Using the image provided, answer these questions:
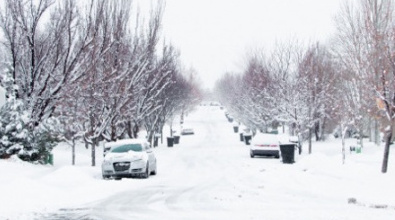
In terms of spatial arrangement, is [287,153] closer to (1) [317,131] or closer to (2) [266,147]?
(2) [266,147]

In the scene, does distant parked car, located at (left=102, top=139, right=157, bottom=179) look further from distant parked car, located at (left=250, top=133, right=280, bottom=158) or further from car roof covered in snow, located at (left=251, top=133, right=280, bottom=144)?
car roof covered in snow, located at (left=251, top=133, right=280, bottom=144)

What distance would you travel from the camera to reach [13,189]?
14648mm

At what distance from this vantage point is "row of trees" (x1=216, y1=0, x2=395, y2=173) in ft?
63.9

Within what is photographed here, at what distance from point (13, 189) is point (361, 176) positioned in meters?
11.8

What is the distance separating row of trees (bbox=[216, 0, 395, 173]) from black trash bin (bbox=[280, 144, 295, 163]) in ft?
10.4

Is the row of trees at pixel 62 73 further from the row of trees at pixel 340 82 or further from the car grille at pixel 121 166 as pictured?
the row of trees at pixel 340 82

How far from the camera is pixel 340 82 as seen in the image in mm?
39906

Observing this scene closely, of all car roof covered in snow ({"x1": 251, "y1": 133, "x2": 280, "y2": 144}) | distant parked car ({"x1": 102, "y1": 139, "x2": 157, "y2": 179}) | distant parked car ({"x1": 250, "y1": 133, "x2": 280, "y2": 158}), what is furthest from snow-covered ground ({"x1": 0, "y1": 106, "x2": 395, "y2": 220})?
car roof covered in snow ({"x1": 251, "y1": 133, "x2": 280, "y2": 144})

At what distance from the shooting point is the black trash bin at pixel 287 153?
95.1ft

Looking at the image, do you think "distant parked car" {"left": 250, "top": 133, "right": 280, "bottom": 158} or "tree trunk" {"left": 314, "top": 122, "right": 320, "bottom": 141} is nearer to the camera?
"distant parked car" {"left": 250, "top": 133, "right": 280, "bottom": 158}

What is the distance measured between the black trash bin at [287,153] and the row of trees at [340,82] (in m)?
3.17

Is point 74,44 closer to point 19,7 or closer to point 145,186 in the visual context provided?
point 19,7

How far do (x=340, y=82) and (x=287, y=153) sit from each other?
520 inches

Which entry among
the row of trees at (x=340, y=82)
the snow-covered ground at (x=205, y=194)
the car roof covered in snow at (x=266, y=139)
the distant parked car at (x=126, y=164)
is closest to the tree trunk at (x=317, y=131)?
the row of trees at (x=340, y=82)
